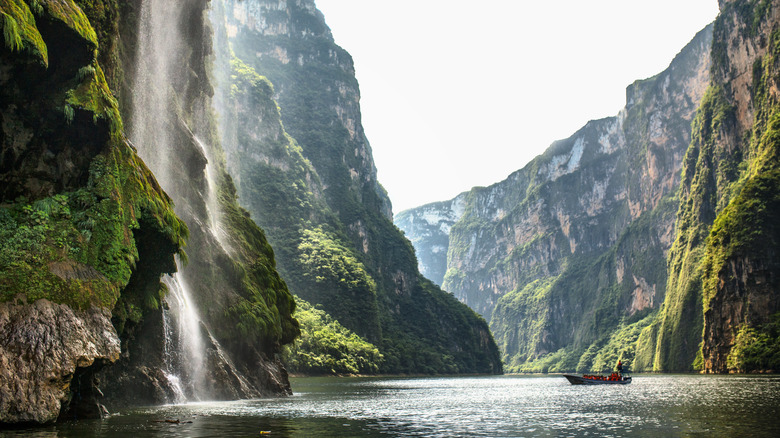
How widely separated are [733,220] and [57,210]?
132022mm

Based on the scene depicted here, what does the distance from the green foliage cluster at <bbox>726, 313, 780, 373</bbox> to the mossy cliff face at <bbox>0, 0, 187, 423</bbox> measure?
105502 millimetres

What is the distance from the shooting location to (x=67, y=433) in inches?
835

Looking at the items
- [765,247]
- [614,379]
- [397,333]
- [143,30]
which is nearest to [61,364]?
[143,30]

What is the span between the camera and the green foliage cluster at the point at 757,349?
331 ft

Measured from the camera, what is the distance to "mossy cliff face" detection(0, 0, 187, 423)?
2223cm

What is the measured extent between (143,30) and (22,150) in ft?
80.9

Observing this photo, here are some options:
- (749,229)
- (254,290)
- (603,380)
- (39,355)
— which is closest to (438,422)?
(39,355)

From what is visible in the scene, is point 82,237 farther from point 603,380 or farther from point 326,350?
point 326,350

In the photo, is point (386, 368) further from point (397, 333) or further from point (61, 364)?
point (61, 364)

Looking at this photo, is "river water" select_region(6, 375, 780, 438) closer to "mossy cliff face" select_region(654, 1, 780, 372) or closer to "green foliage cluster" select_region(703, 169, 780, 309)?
"mossy cliff face" select_region(654, 1, 780, 372)

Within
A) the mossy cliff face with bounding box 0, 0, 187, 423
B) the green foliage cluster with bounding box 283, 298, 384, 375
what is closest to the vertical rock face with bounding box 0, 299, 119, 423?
the mossy cliff face with bounding box 0, 0, 187, 423

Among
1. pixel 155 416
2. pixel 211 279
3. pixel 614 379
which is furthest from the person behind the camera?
pixel 614 379

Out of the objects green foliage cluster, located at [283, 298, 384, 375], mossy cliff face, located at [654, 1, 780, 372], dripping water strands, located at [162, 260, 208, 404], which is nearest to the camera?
dripping water strands, located at [162, 260, 208, 404]

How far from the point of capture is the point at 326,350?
118 metres
